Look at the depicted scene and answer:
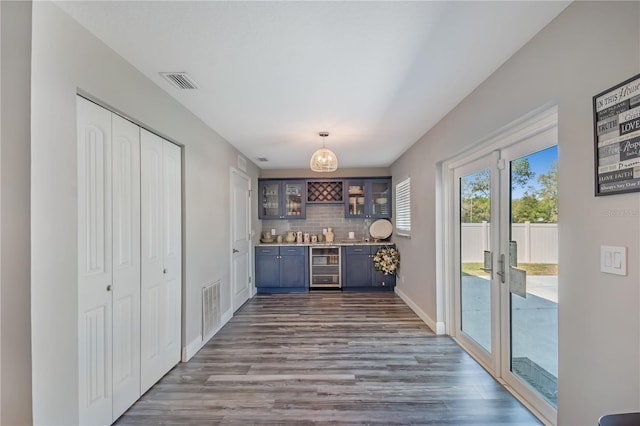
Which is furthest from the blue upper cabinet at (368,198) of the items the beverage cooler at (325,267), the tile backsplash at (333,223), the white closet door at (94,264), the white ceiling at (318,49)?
the white closet door at (94,264)

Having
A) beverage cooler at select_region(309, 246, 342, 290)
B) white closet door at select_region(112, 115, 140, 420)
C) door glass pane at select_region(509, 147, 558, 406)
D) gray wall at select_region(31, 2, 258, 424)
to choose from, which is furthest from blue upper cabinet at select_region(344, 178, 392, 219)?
gray wall at select_region(31, 2, 258, 424)

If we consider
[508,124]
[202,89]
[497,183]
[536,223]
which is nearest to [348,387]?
[536,223]

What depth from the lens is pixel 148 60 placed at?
79.4 inches

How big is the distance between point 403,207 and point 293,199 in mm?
2319

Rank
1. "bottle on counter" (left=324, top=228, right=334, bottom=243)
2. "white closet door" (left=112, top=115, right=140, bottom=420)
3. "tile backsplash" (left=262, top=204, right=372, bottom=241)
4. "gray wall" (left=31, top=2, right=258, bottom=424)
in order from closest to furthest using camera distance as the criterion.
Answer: "gray wall" (left=31, top=2, right=258, bottom=424), "white closet door" (left=112, top=115, right=140, bottom=420), "bottle on counter" (left=324, top=228, right=334, bottom=243), "tile backsplash" (left=262, top=204, right=372, bottom=241)

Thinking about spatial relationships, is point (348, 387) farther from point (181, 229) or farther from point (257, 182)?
point (257, 182)

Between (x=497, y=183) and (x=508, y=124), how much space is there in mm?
568

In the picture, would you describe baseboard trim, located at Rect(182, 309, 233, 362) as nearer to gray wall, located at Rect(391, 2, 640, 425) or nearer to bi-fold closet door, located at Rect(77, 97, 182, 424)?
bi-fold closet door, located at Rect(77, 97, 182, 424)

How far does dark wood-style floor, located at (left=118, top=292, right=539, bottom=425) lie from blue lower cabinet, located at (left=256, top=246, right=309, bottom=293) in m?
1.83

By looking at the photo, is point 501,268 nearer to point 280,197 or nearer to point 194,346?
point 194,346

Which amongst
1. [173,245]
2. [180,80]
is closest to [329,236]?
[173,245]

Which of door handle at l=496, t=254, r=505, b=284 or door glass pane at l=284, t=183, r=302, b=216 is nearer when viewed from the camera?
door handle at l=496, t=254, r=505, b=284

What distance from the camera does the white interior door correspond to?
445 centimetres

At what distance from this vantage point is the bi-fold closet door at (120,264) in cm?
177
